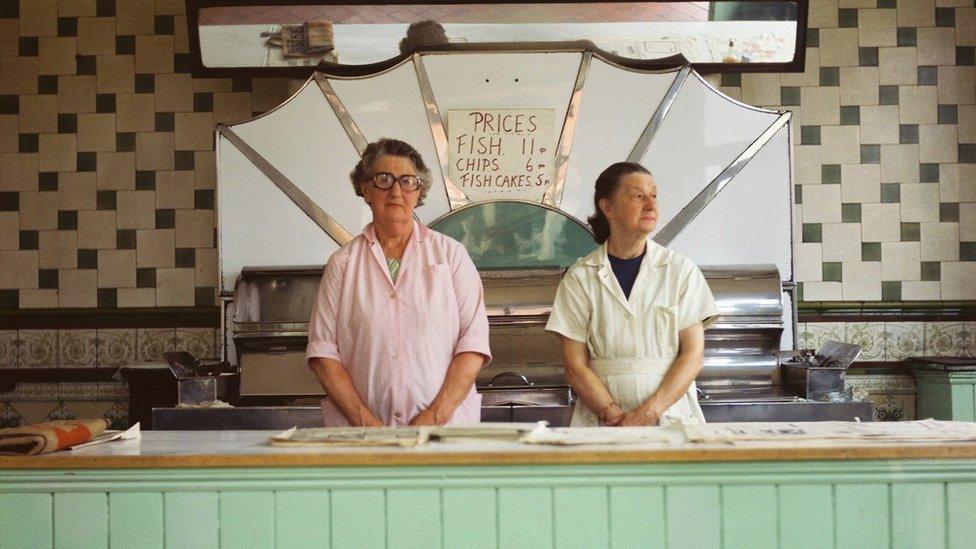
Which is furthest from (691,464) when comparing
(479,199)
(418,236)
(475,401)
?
(479,199)

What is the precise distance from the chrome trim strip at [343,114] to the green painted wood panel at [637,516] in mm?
2642

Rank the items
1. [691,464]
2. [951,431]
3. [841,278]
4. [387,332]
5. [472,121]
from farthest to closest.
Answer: [841,278]
[472,121]
[387,332]
[951,431]
[691,464]

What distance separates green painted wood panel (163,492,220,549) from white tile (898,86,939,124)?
13.8 feet

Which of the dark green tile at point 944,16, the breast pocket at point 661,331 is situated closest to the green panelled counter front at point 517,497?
the breast pocket at point 661,331

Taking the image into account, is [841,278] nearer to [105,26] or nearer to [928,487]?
[928,487]

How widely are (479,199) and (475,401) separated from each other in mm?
1654

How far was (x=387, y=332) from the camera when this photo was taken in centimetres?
255

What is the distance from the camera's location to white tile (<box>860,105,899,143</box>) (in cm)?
479

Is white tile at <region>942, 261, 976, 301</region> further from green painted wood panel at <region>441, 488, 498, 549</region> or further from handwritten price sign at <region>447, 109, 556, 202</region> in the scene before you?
green painted wood panel at <region>441, 488, 498, 549</region>

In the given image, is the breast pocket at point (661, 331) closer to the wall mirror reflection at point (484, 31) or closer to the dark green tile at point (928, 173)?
the wall mirror reflection at point (484, 31)

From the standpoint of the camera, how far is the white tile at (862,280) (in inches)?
188

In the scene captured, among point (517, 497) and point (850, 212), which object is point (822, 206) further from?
point (517, 497)

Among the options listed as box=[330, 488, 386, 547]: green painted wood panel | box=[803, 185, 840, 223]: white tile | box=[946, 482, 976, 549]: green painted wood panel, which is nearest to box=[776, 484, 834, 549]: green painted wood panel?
box=[946, 482, 976, 549]: green painted wood panel

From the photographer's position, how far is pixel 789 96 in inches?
189
